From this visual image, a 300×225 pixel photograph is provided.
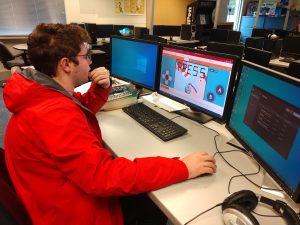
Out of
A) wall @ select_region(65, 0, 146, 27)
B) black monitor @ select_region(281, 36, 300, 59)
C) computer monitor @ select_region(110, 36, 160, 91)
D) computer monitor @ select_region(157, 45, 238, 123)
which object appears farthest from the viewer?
wall @ select_region(65, 0, 146, 27)

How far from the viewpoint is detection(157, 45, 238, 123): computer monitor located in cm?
121

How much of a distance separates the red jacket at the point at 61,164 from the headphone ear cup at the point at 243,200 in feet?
0.62

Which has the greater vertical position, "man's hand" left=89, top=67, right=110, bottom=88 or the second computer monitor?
the second computer monitor

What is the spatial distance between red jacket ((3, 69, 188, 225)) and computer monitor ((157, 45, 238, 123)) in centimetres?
52

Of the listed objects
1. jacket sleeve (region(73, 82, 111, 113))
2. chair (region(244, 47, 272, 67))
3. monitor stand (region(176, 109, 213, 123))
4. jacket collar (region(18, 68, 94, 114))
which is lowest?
monitor stand (region(176, 109, 213, 123))

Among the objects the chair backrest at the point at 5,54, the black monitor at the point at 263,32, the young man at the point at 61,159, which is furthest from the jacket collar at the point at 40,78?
the black monitor at the point at 263,32

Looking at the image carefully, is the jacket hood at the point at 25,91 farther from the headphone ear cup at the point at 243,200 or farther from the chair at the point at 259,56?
the chair at the point at 259,56

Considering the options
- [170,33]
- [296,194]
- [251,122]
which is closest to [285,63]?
[170,33]

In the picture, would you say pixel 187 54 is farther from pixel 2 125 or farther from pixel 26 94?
pixel 2 125

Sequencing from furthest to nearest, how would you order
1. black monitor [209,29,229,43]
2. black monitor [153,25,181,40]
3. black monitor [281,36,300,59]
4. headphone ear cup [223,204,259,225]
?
black monitor [153,25,181,40]
black monitor [209,29,229,43]
black monitor [281,36,300,59]
headphone ear cup [223,204,259,225]

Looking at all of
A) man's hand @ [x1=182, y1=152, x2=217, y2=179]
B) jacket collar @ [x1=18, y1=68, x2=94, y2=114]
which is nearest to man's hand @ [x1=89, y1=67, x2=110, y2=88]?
jacket collar @ [x1=18, y1=68, x2=94, y2=114]

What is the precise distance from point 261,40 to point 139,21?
349 centimetres

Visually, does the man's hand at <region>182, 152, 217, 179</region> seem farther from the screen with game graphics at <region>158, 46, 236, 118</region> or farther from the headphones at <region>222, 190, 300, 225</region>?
the screen with game graphics at <region>158, 46, 236, 118</region>

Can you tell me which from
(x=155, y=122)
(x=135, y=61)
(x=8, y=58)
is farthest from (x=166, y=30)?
(x=155, y=122)
